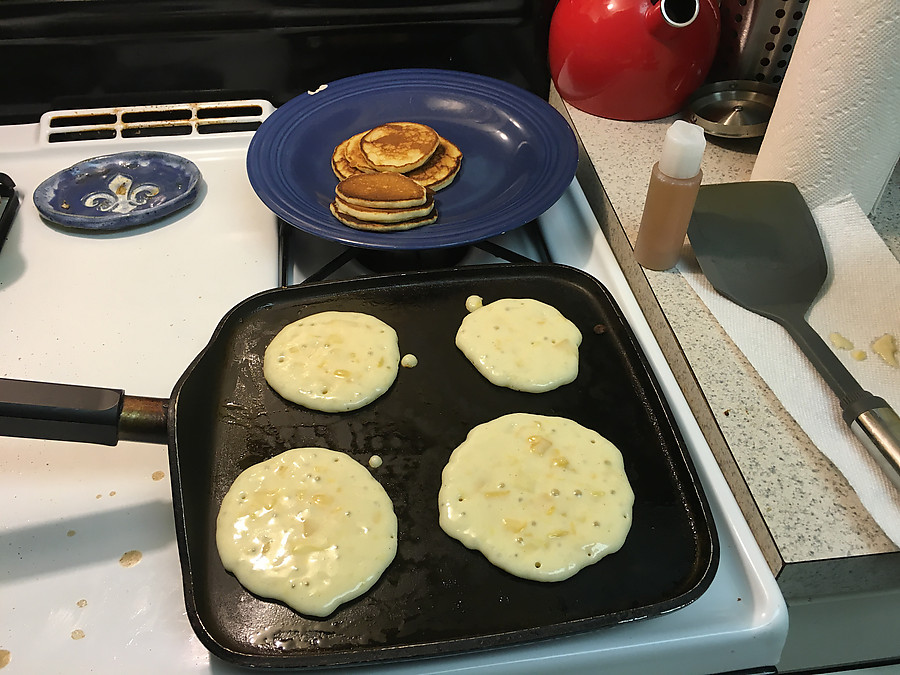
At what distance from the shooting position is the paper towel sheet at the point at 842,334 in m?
0.61

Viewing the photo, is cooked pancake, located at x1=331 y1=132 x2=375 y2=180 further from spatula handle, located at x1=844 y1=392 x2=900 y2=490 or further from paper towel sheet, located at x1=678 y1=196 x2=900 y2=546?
spatula handle, located at x1=844 y1=392 x2=900 y2=490

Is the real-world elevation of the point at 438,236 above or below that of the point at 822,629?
above

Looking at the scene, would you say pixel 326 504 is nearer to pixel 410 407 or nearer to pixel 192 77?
pixel 410 407

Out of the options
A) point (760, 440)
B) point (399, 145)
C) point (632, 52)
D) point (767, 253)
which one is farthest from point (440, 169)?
point (760, 440)

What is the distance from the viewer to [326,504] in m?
0.61

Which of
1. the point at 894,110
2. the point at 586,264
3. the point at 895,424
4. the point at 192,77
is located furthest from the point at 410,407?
the point at 192,77

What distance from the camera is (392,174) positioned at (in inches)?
34.4

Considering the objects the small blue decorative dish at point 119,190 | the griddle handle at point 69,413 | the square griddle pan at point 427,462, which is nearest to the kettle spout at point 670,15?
the square griddle pan at point 427,462

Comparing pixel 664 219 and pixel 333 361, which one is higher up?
pixel 664 219

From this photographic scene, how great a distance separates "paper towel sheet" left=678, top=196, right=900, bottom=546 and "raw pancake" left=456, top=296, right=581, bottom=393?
0.54ft

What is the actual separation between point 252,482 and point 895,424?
0.56m

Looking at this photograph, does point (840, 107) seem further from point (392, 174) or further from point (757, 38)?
point (392, 174)

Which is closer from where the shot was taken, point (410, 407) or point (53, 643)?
point (53, 643)

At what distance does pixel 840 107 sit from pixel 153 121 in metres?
0.93
